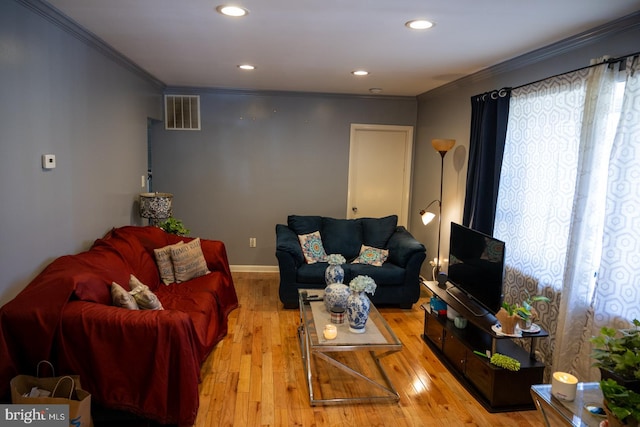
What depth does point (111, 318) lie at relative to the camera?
90.0 inches

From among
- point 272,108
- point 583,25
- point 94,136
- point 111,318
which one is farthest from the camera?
point 272,108

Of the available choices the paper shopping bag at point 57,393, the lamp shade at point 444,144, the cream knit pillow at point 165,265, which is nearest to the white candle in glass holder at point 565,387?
the paper shopping bag at point 57,393

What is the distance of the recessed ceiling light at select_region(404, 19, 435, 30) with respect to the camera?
2516mm

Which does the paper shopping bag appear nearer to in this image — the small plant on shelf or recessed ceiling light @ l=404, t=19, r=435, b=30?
the small plant on shelf

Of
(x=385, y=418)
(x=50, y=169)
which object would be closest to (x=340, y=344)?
(x=385, y=418)

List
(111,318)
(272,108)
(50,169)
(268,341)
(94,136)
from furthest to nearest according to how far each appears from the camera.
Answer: (272,108) < (268,341) < (94,136) < (50,169) < (111,318)

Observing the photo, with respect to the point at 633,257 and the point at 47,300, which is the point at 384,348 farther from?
the point at 47,300

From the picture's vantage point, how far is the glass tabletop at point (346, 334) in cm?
276

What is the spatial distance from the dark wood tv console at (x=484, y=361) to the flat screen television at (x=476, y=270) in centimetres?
11

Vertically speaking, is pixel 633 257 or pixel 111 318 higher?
pixel 633 257

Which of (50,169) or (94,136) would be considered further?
(94,136)

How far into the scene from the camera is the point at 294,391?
2914 millimetres

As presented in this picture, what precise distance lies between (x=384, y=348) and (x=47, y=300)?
2.01 meters

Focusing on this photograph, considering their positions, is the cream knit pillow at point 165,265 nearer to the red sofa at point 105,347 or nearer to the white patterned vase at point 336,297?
the red sofa at point 105,347
